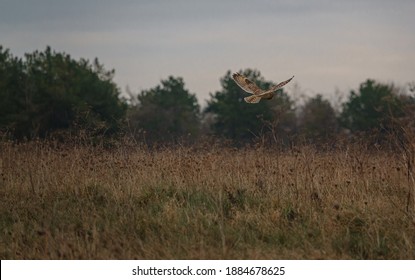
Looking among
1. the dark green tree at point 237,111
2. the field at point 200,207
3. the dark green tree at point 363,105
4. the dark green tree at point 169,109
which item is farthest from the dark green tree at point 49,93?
the field at point 200,207

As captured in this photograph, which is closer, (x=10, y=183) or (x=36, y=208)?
(x=36, y=208)

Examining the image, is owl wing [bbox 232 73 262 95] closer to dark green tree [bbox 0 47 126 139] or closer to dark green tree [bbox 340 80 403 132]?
dark green tree [bbox 0 47 126 139]

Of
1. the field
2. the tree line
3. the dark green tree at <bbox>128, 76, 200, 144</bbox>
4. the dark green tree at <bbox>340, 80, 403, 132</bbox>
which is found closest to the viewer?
the field

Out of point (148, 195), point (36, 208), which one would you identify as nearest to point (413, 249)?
point (148, 195)

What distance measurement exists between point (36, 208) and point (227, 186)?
6.79ft

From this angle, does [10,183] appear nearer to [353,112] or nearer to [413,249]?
[413,249]

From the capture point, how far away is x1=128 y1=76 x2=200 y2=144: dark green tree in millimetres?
30516

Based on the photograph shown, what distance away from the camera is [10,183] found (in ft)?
23.4

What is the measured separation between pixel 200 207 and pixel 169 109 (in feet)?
91.6

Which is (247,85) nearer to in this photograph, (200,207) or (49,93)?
(200,207)

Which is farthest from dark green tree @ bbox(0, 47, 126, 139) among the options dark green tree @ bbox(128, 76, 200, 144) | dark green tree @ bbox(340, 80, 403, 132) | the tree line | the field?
the field

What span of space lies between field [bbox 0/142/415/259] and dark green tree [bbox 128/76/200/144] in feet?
66.6

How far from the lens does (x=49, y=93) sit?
21594 millimetres

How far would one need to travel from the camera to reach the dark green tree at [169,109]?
3052 cm
